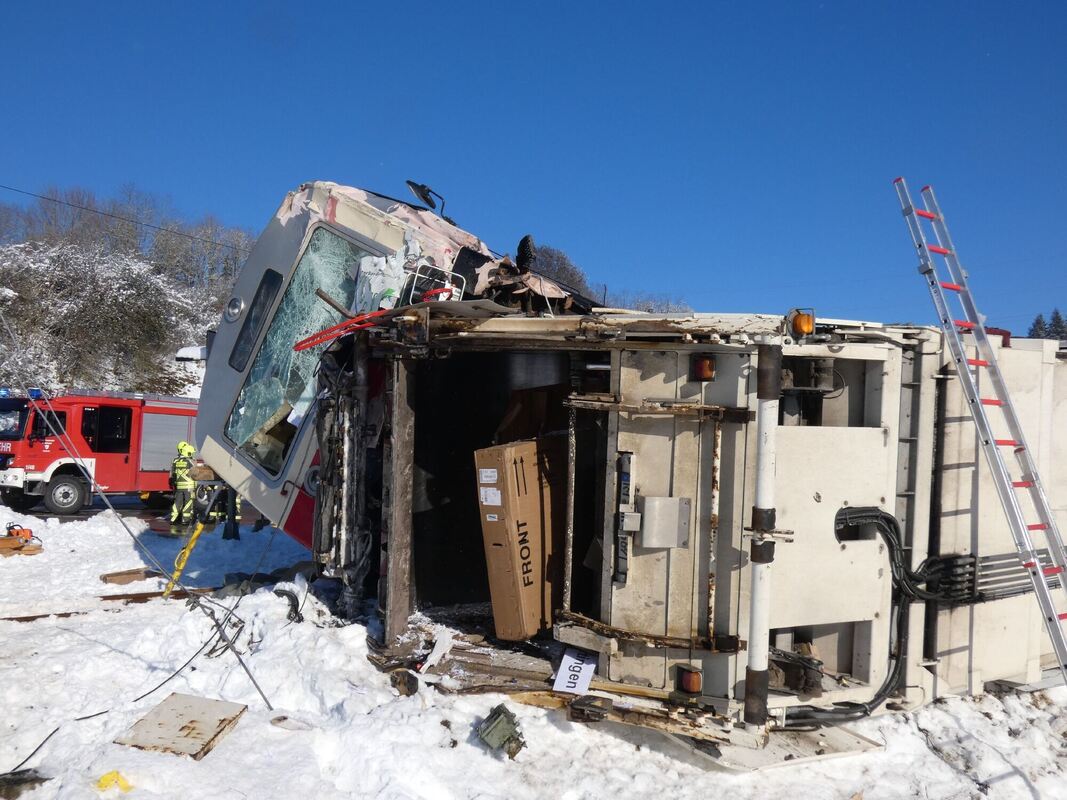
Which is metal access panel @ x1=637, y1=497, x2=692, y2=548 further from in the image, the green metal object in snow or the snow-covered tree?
the snow-covered tree

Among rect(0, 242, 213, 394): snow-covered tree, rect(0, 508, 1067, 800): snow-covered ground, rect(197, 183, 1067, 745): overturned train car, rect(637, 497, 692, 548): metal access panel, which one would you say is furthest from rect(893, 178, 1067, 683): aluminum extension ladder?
rect(0, 242, 213, 394): snow-covered tree

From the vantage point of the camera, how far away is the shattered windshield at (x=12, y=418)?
1448cm

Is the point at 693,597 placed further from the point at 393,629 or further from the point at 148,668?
the point at 148,668

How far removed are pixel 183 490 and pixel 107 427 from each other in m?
4.31

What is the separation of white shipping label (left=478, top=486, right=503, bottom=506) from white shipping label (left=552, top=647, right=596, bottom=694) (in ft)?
3.51

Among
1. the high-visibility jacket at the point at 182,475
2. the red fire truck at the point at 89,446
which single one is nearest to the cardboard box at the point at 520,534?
the high-visibility jacket at the point at 182,475

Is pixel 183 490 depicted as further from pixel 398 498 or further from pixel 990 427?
pixel 990 427

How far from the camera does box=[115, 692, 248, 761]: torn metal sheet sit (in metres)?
3.96

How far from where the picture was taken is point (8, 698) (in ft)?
15.0

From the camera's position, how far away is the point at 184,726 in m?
4.20

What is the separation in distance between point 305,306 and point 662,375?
11.8ft

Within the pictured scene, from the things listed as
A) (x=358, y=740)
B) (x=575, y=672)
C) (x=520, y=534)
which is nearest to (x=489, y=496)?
(x=520, y=534)

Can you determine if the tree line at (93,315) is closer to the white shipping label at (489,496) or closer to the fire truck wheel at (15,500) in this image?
the fire truck wheel at (15,500)

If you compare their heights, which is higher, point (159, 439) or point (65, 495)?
point (159, 439)
